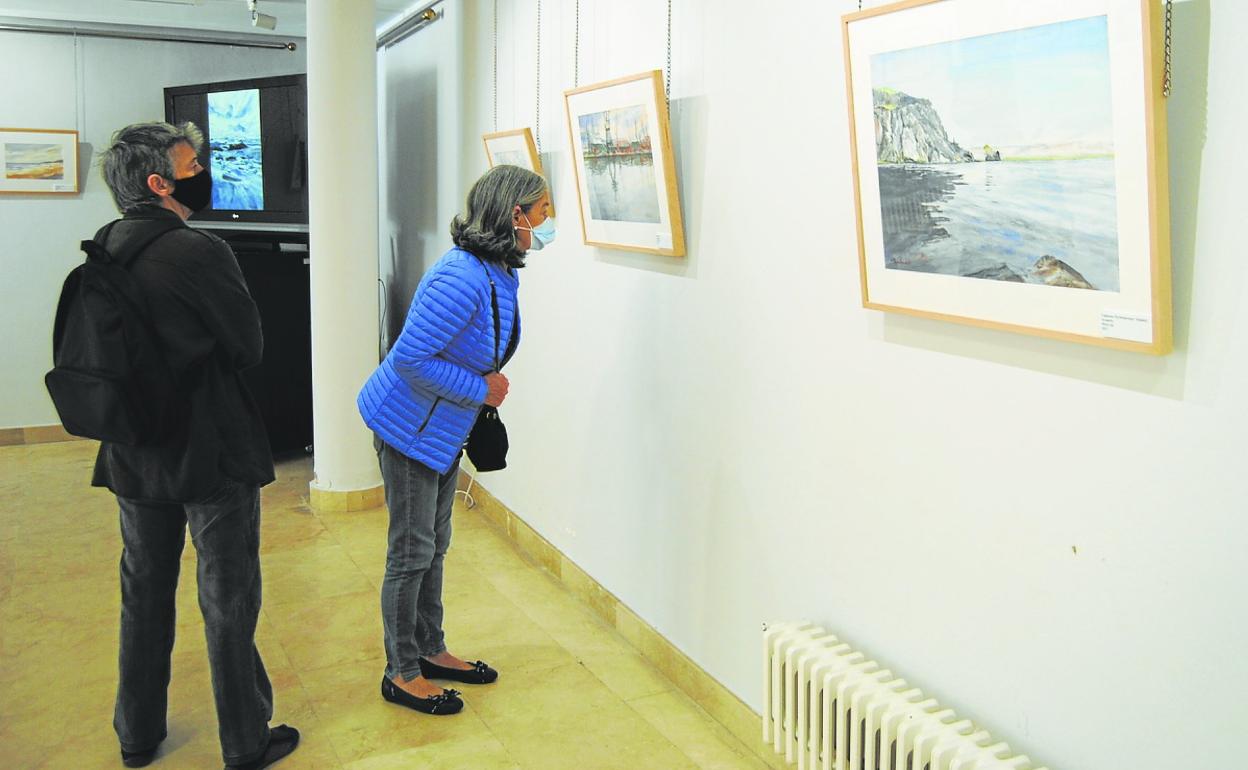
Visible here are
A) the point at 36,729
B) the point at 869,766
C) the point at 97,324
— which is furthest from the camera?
the point at 36,729

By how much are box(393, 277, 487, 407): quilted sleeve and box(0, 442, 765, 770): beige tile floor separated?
1136mm

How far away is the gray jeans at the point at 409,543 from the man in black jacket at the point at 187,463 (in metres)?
0.43

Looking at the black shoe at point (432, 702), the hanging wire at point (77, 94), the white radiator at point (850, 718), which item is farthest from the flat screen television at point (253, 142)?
the white radiator at point (850, 718)

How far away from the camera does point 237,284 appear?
2971 mm

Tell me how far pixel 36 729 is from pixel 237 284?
1679 millimetres

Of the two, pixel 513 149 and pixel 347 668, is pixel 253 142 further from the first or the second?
pixel 347 668

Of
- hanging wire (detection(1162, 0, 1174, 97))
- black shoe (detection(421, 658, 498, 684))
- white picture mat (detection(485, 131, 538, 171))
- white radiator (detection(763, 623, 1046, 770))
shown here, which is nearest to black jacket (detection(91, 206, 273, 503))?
black shoe (detection(421, 658, 498, 684))

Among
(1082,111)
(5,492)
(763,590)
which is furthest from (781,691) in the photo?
(5,492)

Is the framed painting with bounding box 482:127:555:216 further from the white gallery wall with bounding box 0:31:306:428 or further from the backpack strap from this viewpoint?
the white gallery wall with bounding box 0:31:306:428

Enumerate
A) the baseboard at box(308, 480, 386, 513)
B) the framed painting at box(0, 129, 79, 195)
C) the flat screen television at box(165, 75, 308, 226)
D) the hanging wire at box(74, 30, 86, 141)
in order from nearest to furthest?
the baseboard at box(308, 480, 386, 513)
the flat screen television at box(165, 75, 308, 226)
the framed painting at box(0, 129, 79, 195)
the hanging wire at box(74, 30, 86, 141)

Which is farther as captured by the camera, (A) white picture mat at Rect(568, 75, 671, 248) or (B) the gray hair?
(A) white picture mat at Rect(568, 75, 671, 248)

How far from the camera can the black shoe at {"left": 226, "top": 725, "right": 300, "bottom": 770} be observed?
3.19 metres

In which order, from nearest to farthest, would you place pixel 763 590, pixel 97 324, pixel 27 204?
pixel 97 324, pixel 763 590, pixel 27 204

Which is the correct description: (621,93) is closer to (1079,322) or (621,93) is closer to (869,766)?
(1079,322)
